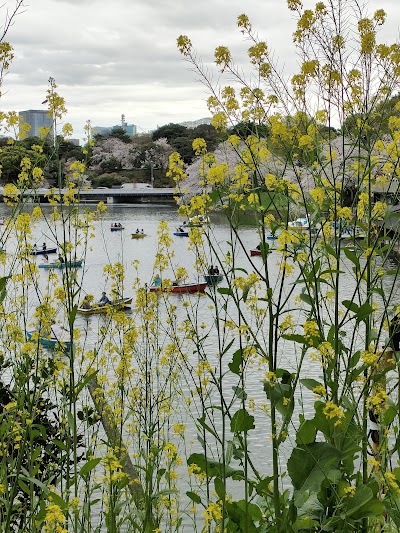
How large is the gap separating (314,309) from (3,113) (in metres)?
1.96

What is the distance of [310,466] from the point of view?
8.47 feet

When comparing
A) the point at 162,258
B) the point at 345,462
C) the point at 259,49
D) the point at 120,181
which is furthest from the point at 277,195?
the point at 120,181

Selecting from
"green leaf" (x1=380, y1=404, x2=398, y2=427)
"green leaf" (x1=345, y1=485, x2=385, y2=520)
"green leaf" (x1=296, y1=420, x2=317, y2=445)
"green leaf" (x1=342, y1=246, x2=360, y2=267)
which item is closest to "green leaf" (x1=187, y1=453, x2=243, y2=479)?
"green leaf" (x1=296, y1=420, x2=317, y2=445)

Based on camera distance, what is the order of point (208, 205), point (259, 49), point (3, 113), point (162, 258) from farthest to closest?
point (162, 258), point (3, 113), point (259, 49), point (208, 205)

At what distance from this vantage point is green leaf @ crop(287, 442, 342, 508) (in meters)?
2.53

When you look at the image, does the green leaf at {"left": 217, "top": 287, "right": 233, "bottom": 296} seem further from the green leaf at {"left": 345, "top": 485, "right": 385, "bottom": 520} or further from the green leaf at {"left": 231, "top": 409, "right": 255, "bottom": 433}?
the green leaf at {"left": 345, "top": 485, "right": 385, "bottom": 520}

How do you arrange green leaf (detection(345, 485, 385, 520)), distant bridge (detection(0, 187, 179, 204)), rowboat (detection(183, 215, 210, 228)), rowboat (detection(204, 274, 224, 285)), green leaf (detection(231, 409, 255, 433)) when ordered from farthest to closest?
distant bridge (detection(0, 187, 179, 204))
rowboat (detection(183, 215, 210, 228))
rowboat (detection(204, 274, 224, 285))
green leaf (detection(231, 409, 255, 433))
green leaf (detection(345, 485, 385, 520))

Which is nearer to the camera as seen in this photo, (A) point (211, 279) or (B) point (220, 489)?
(B) point (220, 489)

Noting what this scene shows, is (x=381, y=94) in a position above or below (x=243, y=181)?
above

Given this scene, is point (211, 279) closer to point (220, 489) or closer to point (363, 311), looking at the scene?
point (363, 311)

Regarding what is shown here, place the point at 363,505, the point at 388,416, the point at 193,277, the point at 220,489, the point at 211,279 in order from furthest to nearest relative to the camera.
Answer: the point at 193,277 → the point at 211,279 → the point at 388,416 → the point at 220,489 → the point at 363,505

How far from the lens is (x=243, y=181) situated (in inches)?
124

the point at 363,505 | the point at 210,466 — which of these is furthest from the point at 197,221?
the point at 363,505

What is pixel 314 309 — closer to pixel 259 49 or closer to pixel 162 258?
pixel 259 49
